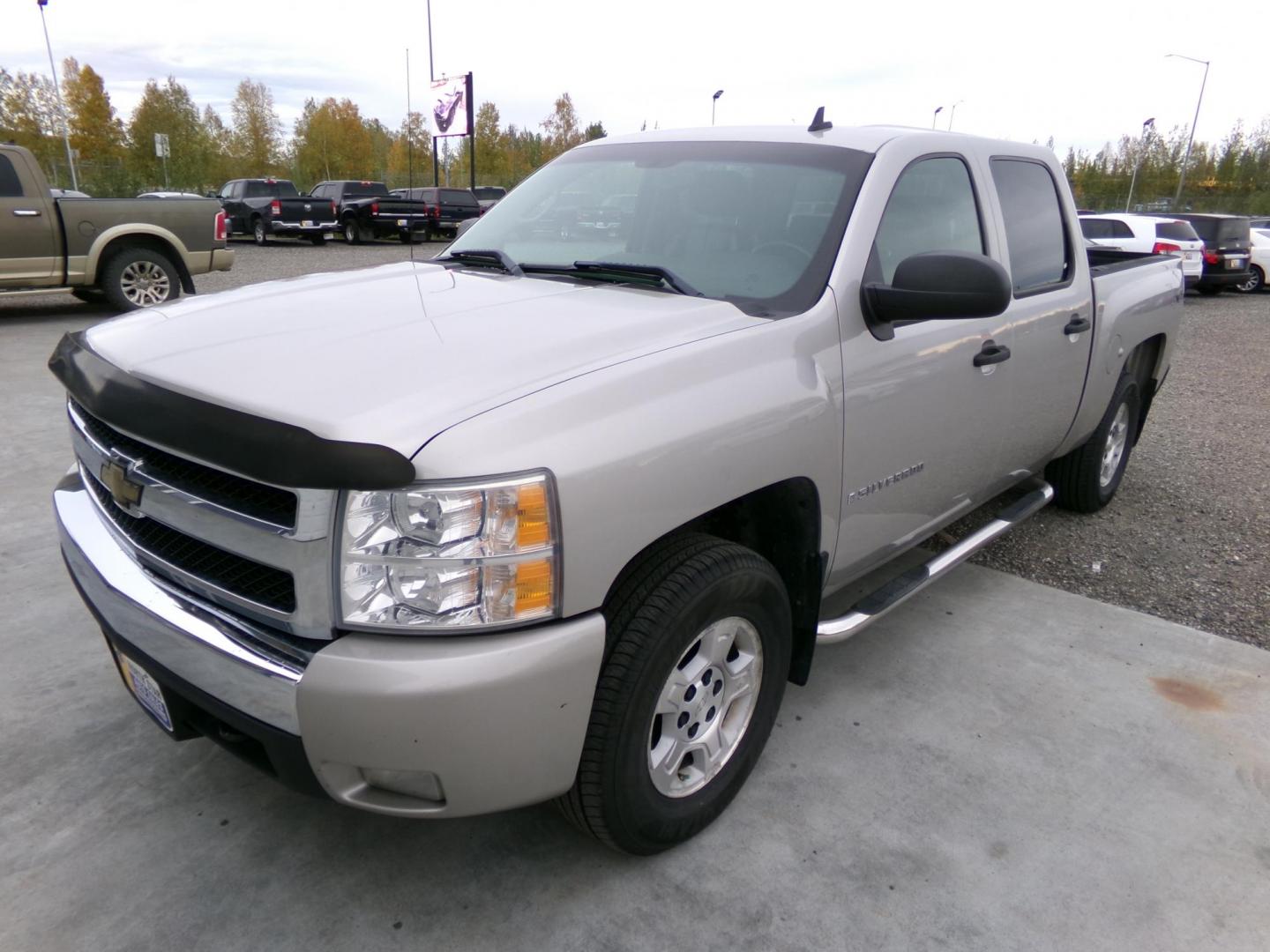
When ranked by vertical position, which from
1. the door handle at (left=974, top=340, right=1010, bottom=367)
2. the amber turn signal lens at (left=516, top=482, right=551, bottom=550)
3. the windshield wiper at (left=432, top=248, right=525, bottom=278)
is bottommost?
the amber turn signal lens at (left=516, top=482, right=551, bottom=550)

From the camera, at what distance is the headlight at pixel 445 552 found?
1707mm

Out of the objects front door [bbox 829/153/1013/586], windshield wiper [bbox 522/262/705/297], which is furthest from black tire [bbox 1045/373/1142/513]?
windshield wiper [bbox 522/262/705/297]

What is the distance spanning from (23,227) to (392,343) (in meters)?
9.63

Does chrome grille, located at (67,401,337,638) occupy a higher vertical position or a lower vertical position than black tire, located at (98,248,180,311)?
higher

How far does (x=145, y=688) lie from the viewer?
2.19m

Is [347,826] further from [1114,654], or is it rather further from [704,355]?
[1114,654]

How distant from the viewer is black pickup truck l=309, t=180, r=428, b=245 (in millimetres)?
23094

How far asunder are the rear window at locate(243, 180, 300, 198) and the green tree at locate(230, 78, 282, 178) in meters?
30.9

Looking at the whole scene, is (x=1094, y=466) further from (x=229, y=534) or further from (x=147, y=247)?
(x=147, y=247)

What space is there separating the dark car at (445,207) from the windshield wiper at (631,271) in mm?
22201

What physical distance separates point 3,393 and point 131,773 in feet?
18.0

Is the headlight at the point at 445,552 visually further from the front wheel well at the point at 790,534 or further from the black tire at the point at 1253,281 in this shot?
the black tire at the point at 1253,281

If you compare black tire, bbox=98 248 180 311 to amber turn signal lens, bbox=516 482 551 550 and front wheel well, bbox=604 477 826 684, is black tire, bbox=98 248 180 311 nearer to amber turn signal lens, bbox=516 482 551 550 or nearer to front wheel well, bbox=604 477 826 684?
front wheel well, bbox=604 477 826 684

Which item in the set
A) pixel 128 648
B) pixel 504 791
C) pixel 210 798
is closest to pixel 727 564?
pixel 504 791
